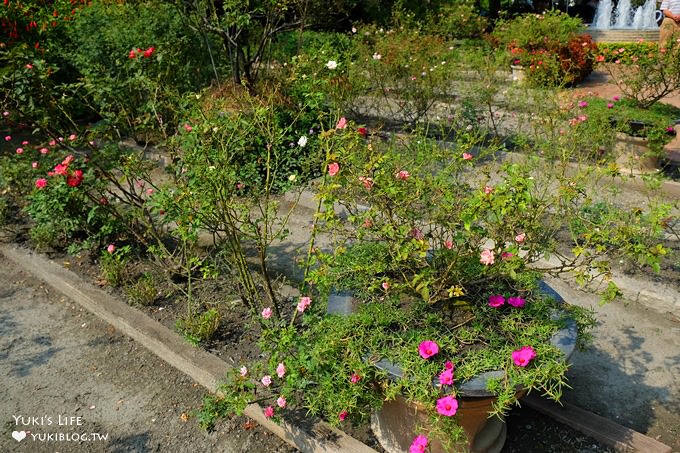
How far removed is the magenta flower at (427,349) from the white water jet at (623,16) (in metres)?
15.9

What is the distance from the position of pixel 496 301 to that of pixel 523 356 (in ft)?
1.09

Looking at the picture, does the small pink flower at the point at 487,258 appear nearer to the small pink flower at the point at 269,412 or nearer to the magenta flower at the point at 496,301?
the magenta flower at the point at 496,301

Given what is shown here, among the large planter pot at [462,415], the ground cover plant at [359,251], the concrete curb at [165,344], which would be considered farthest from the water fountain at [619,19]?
the concrete curb at [165,344]

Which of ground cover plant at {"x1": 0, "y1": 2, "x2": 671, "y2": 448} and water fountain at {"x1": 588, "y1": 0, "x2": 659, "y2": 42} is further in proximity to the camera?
water fountain at {"x1": 588, "y1": 0, "x2": 659, "y2": 42}

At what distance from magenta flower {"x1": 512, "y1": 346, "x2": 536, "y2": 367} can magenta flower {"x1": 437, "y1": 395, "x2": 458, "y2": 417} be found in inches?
11.5

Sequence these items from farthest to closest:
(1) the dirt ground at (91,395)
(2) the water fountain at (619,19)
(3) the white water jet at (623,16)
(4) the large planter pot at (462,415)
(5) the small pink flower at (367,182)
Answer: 1. (3) the white water jet at (623,16)
2. (2) the water fountain at (619,19)
3. (1) the dirt ground at (91,395)
4. (5) the small pink flower at (367,182)
5. (4) the large planter pot at (462,415)

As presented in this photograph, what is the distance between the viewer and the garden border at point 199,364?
2557 mm

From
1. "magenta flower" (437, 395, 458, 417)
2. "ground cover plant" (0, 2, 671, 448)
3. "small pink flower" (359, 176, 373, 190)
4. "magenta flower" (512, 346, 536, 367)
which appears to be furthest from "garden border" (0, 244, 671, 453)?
"small pink flower" (359, 176, 373, 190)

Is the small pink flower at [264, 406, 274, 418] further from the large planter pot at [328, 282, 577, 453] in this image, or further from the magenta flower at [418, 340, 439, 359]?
the magenta flower at [418, 340, 439, 359]

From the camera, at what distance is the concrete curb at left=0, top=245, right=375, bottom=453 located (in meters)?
2.62

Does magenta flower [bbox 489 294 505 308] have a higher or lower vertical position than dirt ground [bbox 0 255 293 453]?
higher

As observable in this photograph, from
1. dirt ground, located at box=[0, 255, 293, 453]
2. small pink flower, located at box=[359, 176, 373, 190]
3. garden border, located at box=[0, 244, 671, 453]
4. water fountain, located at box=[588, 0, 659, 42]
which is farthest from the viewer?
water fountain, located at box=[588, 0, 659, 42]

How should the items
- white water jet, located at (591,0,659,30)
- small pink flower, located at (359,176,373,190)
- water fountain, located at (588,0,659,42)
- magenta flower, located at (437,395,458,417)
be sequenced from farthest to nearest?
white water jet, located at (591,0,659,30) < water fountain, located at (588,0,659,42) < small pink flower, located at (359,176,373,190) < magenta flower, located at (437,395,458,417)

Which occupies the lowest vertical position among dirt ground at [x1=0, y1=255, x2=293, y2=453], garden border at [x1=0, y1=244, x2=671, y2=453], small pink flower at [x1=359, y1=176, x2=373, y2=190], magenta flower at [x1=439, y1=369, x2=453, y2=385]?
dirt ground at [x1=0, y1=255, x2=293, y2=453]
